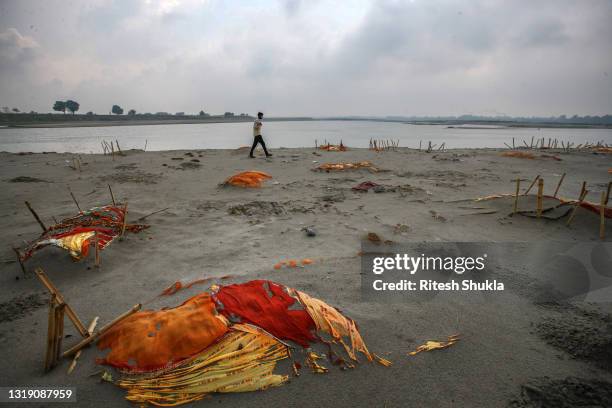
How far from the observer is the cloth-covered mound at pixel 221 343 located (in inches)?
83.4

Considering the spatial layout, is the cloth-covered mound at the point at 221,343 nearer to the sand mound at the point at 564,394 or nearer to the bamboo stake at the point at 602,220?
the sand mound at the point at 564,394

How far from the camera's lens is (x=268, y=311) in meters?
2.69

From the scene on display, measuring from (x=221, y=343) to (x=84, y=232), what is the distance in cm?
306

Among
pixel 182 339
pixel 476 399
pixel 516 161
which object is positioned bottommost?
pixel 476 399

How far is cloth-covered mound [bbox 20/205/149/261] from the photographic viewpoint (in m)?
3.85

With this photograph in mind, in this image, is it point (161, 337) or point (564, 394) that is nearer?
point (564, 394)

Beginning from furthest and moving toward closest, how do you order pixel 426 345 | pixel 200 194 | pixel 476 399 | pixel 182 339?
pixel 200 194
pixel 426 345
pixel 182 339
pixel 476 399

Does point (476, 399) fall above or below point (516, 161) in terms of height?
below

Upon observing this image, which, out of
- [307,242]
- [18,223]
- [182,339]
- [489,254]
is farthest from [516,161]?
[18,223]

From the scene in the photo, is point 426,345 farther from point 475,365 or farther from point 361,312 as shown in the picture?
point 361,312

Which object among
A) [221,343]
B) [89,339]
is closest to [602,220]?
[221,343]

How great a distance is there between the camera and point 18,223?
5543 mm

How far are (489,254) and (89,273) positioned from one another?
17.0 ft

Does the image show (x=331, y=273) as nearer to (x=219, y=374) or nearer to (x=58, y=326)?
(x=219, y=374)
